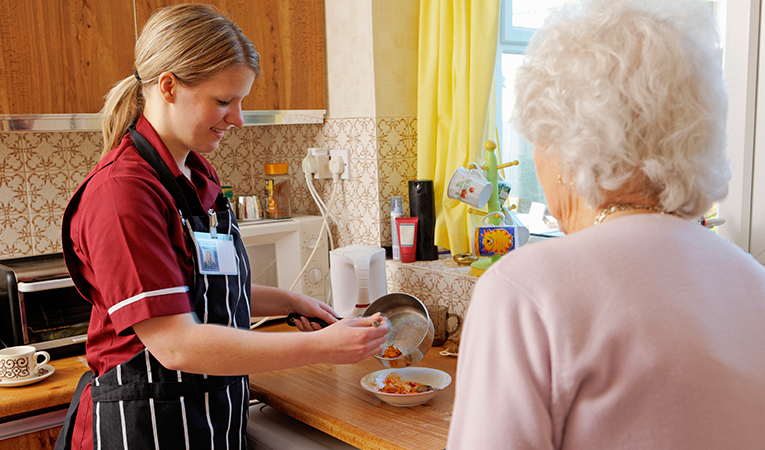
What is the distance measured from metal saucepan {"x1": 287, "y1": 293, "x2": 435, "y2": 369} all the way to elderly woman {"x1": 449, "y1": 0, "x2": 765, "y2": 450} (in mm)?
941

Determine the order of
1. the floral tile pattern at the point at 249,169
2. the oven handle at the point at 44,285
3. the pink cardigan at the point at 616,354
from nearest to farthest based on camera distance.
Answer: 1. the pink cardigan at the point at 616,354
2. the oven handle at the point at 44,285
3. the floral tile pattern at the point at 249,169

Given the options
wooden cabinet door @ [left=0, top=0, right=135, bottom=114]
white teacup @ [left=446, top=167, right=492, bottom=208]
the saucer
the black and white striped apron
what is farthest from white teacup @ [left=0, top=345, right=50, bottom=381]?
white teacup @ [left=446, top=167, right=492, bottom=208]

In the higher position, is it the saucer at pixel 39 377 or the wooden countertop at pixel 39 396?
the saucer at pixel 39 377

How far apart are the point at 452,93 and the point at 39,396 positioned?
4.71ft

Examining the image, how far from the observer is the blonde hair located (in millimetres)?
1179

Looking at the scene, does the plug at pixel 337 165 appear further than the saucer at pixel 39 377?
Yes

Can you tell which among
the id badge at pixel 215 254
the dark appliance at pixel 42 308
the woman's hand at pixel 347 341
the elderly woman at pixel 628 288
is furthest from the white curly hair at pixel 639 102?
the dark appliance at pixel 42 308

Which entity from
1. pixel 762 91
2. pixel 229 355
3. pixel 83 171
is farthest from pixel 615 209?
pixel 83 171

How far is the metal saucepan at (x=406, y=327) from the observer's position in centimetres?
158

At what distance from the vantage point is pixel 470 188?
1.88 meters

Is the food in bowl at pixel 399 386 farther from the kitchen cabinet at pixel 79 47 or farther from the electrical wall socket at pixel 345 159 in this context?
the kitchen cabinet at pixel 79 47

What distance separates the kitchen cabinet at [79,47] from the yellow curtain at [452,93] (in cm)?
51

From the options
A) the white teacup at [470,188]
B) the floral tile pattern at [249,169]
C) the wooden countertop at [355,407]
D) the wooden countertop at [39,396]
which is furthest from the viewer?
the floral tile pattern at [249,169]

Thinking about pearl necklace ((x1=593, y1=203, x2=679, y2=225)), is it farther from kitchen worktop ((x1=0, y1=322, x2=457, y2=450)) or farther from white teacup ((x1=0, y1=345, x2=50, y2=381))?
white teacup ((x1=0, y1=345, x2=50, y2=381))
